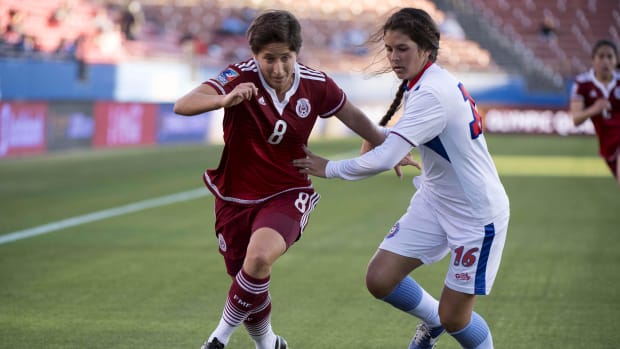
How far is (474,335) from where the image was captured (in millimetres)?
5129

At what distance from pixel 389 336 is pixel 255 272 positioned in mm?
1746

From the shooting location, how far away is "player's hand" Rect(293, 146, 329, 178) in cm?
507

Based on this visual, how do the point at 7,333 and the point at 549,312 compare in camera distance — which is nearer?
the point at 7,333

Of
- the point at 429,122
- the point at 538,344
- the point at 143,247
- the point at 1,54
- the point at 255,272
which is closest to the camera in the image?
the point at 429,122

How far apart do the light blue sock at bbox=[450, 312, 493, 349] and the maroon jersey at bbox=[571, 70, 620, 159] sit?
583cm

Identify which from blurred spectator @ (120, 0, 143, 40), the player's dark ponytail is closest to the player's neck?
the player's dark ponytail

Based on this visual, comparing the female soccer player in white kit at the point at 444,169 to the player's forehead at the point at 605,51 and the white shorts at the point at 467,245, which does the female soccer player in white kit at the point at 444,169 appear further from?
the player's forehead at the point at 605,51

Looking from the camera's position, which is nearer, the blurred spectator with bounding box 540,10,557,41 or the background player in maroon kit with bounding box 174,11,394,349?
the background player in maroon kit with bounding box 174,11,394,349

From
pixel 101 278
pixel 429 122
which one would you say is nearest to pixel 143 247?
pixel 101 278

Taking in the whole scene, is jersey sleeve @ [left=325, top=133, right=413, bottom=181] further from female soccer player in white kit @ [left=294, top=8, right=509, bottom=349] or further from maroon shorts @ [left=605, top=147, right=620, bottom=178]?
maroon shorts @ [left=605, top=147, right=620, bottom=178]

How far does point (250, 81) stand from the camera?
527cm

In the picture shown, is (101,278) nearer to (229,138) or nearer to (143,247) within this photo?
(143,247)

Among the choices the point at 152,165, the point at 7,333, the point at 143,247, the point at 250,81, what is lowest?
the point at 152,165

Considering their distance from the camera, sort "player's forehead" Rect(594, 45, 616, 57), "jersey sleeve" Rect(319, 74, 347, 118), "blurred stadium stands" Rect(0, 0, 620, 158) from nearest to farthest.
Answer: "jersey sleeve" Rect(319, 74, 347, 118) < "player's forehead" Rect(594, 45, 616, 57) < "blurred stadium stands" Rect(0, 0, 620, 158)
